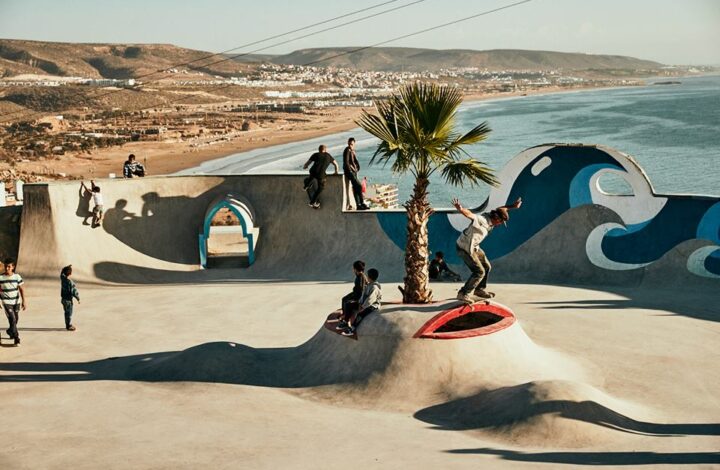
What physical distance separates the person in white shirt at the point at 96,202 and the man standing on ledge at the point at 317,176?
5939 mm

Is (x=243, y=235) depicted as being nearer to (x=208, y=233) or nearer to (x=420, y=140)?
(x=208, y=233)

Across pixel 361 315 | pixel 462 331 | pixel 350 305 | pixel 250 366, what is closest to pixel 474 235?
pixel 462 331

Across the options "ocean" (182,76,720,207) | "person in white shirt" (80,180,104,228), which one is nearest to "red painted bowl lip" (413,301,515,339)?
"person in white shirt" (80,180,104,228)

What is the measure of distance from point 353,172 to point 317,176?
1.04 metres

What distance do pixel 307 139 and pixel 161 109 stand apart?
58798mm

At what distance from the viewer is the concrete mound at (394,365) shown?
47.2 feet

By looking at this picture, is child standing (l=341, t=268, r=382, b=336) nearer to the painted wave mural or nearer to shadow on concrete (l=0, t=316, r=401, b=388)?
shadow on concrete (l=0, t=316, r=401, b=388)

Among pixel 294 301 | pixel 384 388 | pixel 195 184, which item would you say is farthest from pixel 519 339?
pixel 195 184

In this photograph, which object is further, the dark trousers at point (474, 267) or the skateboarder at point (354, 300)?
the skateboarder at point (354, 300)

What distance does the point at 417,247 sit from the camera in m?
15.9

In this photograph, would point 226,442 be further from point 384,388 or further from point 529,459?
point 529,459

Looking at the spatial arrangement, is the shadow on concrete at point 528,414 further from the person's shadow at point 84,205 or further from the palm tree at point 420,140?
the person's shadow at point 84,205

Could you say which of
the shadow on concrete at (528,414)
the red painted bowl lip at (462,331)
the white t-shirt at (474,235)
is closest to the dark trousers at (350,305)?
the red painted bowl lip at (462,331)

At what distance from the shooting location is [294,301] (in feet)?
71.4
